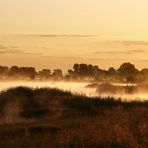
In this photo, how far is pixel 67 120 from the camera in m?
36.9

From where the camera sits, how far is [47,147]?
2466cm

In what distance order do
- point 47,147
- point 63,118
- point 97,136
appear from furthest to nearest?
point 63,118 → point 97,136 → point 47,147

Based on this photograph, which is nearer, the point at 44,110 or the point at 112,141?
the point at 112,141

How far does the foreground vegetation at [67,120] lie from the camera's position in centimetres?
2592

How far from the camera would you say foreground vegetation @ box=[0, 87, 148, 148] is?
1021 inches

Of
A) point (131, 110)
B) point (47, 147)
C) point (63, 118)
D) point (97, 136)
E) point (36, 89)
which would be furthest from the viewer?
point (36, 89)

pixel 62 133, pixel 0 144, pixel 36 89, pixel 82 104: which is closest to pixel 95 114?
pixel 82 104

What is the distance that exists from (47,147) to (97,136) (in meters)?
2.86

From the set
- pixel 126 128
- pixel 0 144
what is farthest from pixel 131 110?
pixel 0 144

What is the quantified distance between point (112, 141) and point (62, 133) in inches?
127

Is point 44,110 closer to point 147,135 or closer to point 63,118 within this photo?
point 63,118

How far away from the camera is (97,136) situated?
26.7 metres

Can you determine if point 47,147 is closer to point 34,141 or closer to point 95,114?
point 34,141

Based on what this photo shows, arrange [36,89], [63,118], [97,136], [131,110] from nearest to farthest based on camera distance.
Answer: [97,136], [63,118], [131,110], [36,89]
